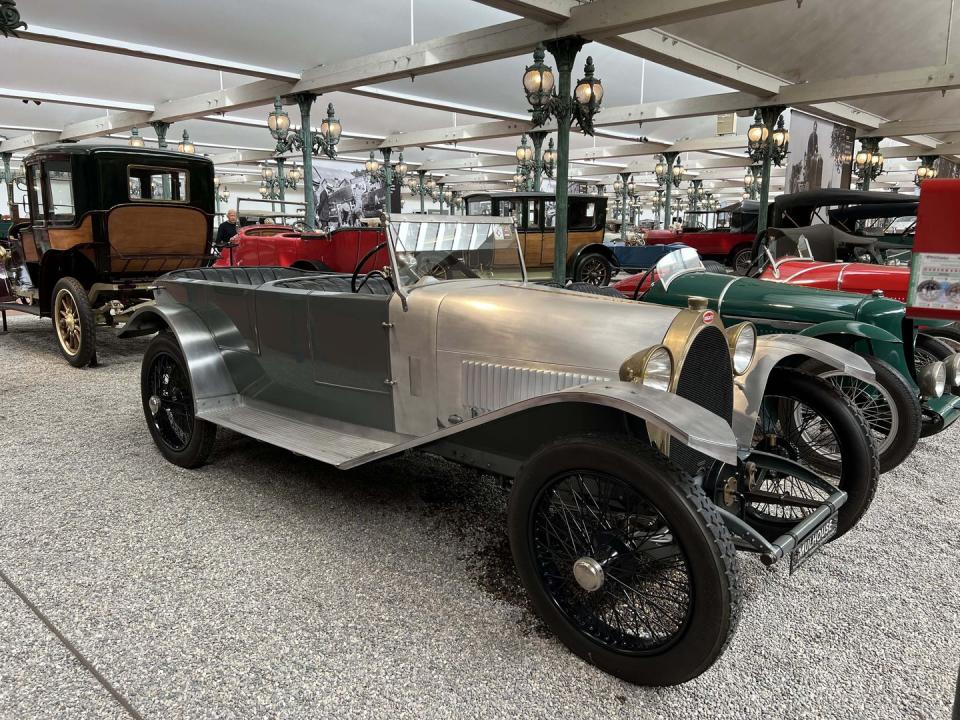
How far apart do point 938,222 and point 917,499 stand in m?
1.76

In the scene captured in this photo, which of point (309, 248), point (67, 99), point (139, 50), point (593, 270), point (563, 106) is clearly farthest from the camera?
point (67, 99)

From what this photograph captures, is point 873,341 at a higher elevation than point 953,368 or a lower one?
higher

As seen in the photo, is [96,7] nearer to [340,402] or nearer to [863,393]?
[340,402]

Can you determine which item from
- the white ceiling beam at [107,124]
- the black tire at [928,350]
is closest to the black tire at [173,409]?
the black tire at [928,350]

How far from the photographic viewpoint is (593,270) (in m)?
12.3

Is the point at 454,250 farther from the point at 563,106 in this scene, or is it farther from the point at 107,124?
the point at 107,124

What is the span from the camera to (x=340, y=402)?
303 cm

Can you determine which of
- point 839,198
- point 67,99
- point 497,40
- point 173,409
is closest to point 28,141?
point 67,99

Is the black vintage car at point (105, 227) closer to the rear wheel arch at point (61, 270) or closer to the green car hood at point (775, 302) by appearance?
the rear wheel arch at point (61, 270)

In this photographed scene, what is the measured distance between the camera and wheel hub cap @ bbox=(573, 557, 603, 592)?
6.07 ft

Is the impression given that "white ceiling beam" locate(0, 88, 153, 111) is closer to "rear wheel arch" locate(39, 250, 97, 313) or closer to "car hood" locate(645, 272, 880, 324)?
"rear wheel arch" locate(39, 250, 97, 313)

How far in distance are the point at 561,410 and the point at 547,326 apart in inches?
12.1

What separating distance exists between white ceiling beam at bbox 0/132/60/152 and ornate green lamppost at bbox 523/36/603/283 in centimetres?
1903

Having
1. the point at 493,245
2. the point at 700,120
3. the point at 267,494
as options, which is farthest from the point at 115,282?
the point at 700,120
